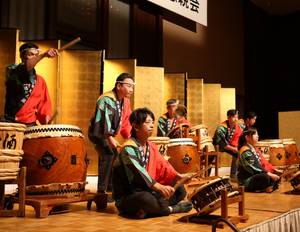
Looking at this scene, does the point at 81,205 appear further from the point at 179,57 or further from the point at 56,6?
the point at 179,57

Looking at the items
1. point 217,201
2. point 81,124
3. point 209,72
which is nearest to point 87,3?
point 81,124

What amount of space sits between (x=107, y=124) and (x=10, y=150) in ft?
2.89

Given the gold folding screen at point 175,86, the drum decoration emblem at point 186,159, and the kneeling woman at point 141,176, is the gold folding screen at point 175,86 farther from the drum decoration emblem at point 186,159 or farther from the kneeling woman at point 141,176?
the kneeling woman at point 141,176

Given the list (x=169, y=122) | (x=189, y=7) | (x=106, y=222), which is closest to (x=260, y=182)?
(x=169, y=122)

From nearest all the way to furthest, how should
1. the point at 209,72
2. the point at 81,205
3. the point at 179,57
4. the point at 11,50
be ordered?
the point at 81,205 → the point at 11,50 → the point at 179,57 → the point at 209,72

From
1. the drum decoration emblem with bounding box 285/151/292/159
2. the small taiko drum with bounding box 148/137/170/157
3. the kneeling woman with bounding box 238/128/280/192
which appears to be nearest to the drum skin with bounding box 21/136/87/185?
the small taiko drum with bounding box 148/137/170/157

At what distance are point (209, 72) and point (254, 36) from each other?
243 cm

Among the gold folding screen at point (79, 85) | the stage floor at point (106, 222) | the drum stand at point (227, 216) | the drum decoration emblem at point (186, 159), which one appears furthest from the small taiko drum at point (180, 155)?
the drum stand at point (227, 216)

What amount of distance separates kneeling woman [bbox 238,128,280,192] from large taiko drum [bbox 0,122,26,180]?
251cm

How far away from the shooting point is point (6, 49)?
4500 mm

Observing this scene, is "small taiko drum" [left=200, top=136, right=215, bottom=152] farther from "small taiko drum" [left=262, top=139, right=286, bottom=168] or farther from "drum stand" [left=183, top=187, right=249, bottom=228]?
"drum stand" [left=183, top=187, right=249, bottom=228]

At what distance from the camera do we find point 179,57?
25.6 ft

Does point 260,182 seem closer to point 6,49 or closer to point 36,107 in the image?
point 36,107

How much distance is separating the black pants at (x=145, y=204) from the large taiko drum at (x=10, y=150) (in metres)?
0.73
